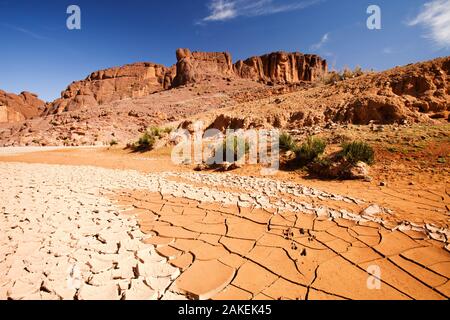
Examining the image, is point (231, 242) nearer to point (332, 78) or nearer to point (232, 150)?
point (232, 150)

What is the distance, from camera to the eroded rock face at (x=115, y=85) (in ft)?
183

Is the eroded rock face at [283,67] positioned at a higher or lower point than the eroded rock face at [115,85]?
higher

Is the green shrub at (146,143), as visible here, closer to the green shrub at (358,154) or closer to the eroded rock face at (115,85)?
the green shrub at (358,154)

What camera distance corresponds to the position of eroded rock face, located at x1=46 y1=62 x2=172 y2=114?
55.7 m

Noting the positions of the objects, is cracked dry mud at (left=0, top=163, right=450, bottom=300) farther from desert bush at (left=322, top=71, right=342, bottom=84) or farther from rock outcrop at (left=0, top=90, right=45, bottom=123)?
rock outcrop at (left=0, top=90, right=45, bottom=123)

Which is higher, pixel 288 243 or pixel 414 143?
pixel 414 143

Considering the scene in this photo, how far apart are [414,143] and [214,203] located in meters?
5.67

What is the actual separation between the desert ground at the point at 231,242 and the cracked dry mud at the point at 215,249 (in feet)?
0.04

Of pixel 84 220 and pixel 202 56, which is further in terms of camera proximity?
pixel 202 56

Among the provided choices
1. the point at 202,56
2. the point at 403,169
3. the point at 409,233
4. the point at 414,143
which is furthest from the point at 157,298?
the point at 202,56

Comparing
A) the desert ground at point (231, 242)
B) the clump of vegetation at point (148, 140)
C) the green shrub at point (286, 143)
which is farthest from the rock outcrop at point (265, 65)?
the desert ground at point (231, 242)

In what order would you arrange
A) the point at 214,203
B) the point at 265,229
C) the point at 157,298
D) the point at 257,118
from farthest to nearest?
the point at 257,118, the point at 214,203, the point at 265,229, the point at 157,298

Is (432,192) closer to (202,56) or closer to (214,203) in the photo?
(214,203)

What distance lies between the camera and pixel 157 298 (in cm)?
193
